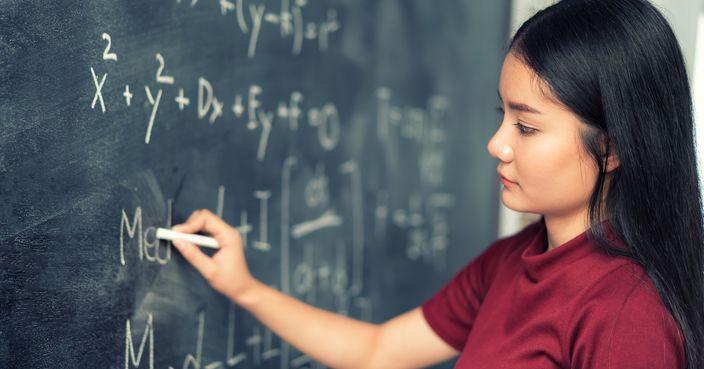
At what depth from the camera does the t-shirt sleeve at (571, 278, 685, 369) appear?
1012 millimetres

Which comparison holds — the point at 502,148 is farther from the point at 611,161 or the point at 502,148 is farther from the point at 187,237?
the point at 187,237

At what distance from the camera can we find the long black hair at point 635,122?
104cm

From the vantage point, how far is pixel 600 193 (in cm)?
110

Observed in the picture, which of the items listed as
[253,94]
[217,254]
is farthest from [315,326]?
[253,94]

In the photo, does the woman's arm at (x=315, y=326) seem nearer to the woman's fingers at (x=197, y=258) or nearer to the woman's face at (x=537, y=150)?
the woman's fingers at (x=197, y=258)

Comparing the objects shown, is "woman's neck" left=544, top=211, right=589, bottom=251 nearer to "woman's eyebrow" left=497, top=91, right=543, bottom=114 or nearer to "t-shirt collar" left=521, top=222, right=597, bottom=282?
"t-shirt collar" left=521, top=222, right=597, bottom=282

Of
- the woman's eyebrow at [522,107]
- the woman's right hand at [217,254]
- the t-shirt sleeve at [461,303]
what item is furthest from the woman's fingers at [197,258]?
the woman's eyebrow at [522,107]

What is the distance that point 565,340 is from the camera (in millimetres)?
1068

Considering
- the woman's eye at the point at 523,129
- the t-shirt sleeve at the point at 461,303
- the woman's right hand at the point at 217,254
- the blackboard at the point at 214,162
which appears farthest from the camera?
the t-shirt sleeve at the point at 461,303

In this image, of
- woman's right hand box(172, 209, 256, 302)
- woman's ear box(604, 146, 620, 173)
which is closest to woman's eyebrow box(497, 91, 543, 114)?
woman's ear box(604, 146, 620, 173)

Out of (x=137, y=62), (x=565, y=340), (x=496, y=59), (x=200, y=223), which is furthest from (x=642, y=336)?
(x=496, y=59)

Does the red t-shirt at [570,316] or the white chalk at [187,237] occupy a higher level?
the white chalk at [187,237]

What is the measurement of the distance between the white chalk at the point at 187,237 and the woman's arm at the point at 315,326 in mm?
20

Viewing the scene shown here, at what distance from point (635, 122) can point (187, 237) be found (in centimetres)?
59
